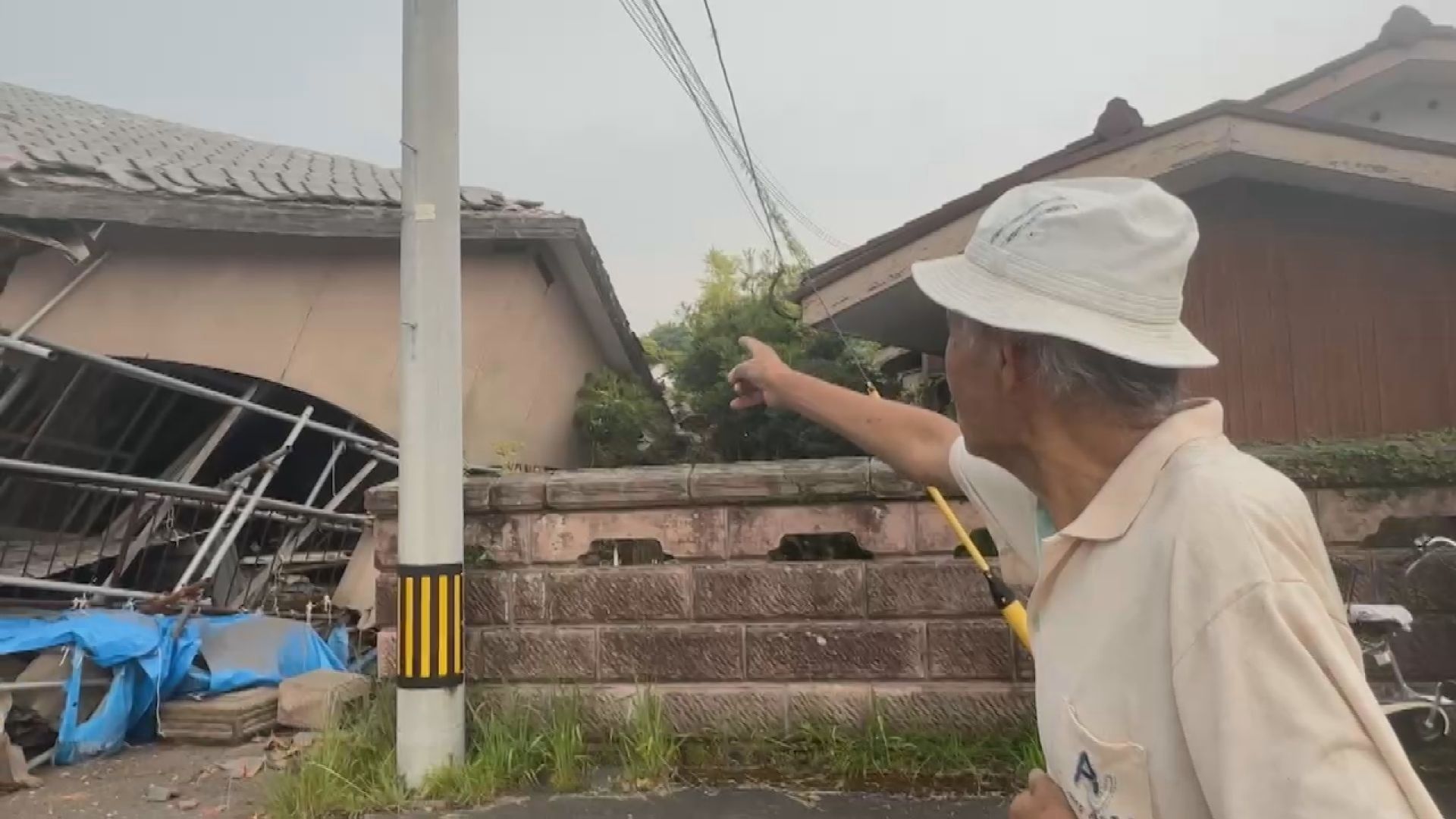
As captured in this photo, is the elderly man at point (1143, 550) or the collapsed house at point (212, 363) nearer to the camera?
the elderly man at point (1143, 550)

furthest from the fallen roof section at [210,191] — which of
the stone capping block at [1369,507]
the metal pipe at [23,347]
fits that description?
the stone capping block at [1369,507]

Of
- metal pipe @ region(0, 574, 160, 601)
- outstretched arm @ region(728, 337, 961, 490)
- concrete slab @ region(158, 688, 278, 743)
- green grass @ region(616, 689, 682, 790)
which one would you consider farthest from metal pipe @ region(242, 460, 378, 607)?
outstretched arm @ region(728, 337, 961, 490)

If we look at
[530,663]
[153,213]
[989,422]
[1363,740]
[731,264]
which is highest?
[731,264]

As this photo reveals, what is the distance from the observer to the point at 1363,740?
41.0 inches

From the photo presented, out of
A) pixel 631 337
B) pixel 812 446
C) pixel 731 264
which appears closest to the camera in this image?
pixel 812 446

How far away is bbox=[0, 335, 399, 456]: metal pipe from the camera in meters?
6.51

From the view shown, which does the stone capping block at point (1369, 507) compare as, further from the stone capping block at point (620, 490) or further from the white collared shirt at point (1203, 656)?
the white collared shirt at point (1203, 656)

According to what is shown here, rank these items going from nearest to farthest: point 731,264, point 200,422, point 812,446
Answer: point 200,422
point 812,446
point 731,264

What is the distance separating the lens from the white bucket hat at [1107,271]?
133 centimetres

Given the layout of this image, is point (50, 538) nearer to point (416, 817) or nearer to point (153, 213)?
point (153, 213)

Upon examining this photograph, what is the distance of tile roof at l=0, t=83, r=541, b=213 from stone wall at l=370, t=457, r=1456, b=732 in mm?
4014

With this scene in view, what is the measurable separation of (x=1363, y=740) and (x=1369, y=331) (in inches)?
269

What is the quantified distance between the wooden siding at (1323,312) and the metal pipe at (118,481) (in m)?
6.52

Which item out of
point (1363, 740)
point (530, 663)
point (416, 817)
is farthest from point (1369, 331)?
point (1363, 740)
